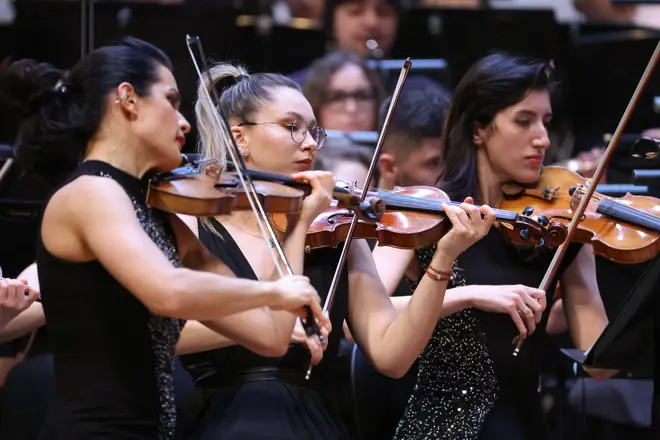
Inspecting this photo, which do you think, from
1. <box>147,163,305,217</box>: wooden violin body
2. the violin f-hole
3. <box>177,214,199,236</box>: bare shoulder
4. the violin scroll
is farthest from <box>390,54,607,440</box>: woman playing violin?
<box>147,163,305,217</box>: wooden violin body

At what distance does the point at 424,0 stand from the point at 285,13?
706 millimetres

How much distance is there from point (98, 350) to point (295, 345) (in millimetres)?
536

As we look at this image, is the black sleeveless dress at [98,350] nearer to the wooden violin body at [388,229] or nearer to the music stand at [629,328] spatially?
the wooden violin body at [388,229]

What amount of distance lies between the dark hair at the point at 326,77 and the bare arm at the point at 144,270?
2414 mm

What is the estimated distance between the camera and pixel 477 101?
8.80 feet

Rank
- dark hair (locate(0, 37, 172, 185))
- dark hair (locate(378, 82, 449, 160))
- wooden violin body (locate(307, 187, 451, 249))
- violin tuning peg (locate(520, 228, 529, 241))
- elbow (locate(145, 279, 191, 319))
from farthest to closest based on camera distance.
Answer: dark hair (locate(378, 82, 449, 160))
violin tuning peg (locate(520, 228, 529, 241))
wooden violin body (locate(307, 187, 451, 249))
dark hair (locate(0, 37, 172, 185))
elbow (locate(145, 279, 191, 319))

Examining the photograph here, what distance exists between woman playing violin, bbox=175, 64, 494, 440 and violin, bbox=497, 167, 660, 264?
0.34 m

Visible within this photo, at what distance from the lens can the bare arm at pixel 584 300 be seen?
2625 millimetres

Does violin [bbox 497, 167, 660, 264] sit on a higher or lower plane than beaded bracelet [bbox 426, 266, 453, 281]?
higher

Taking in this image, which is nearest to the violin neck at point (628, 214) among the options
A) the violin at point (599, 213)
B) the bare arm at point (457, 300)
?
the violin at point (599, 213)

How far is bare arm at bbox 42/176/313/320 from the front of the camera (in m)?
1.63

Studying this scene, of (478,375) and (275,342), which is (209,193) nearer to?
(275,342)

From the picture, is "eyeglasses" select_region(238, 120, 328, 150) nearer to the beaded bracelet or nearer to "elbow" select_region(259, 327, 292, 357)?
the beaded bracelet

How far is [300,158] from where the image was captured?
2293 mm
